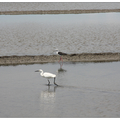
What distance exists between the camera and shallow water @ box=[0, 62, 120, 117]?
37.2 feet

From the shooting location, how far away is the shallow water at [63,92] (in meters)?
11.3

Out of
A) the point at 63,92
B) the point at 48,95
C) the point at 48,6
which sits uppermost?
the point at 48,6

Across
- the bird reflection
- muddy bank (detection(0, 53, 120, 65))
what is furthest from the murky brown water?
the bird reflection

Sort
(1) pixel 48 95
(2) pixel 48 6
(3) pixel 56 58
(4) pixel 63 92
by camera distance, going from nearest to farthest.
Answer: (1) pixel 48 95, (4) pixel 63 92, (3) pixel 56 58, (2) pixel 48 6

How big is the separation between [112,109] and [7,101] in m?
4.80

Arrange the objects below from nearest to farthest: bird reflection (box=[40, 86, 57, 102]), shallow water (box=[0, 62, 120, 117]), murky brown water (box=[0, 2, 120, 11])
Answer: shallow water (box=[0, 62, 120, 117]) < bird reflection (box=[40, 86, 57, 102]) < murky brown water (box=[0, 2, 120, 11])

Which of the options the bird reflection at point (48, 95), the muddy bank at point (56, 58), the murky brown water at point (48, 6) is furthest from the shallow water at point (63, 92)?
the murky brown water at point (48, 6)

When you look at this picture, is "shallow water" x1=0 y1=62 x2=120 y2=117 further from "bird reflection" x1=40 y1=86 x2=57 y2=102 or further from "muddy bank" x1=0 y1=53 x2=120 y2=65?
"muddy bank" x1=0 y1=53 x2=120 y2=65

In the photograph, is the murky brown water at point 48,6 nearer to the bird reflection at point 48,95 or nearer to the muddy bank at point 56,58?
the muddy bank at point 56,58

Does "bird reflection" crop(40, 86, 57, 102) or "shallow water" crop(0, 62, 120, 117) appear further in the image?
"bird reflection" crop(40, 86, 57, 102)

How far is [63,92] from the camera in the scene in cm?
1353

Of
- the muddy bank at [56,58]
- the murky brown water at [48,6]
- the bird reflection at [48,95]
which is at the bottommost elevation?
the bird reflection at [48,95]

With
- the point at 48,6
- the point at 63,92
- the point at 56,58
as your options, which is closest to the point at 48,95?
the point at 63,92

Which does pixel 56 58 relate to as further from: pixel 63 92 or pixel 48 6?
pixel 48 6
